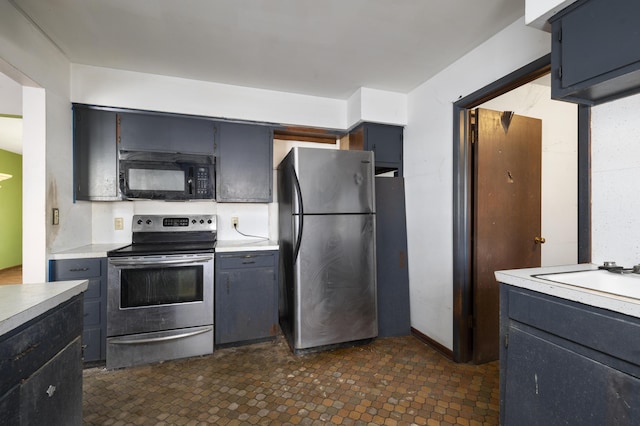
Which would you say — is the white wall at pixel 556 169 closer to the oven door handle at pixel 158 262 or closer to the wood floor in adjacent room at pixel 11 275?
the oven door handle at pixel 158 262

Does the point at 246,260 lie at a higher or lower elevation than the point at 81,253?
lower

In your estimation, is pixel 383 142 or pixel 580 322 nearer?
pixel 580 322

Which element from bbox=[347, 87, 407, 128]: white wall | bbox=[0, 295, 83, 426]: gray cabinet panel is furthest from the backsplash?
bbox=[0, 295, 83, 426]: gray cabinet panel

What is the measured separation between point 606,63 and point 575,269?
2.96 ft

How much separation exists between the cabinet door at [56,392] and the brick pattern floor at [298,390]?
624 millimetres

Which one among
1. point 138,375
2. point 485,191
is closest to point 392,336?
point 485,191

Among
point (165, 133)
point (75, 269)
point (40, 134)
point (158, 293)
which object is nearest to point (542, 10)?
point (165, 133)

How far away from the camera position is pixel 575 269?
1.32 metres

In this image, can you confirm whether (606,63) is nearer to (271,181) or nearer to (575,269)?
(575,269)

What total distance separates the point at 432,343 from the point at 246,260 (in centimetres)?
187

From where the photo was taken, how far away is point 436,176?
2.49m

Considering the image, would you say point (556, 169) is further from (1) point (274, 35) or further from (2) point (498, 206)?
(1) point (274, 35)

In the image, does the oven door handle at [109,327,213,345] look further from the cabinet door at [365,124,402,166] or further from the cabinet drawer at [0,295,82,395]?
the cabinet door at [365,124,402,166]

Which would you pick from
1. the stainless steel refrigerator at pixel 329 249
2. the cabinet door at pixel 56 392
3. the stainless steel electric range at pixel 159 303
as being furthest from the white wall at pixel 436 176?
the cabinet door at pixel 56 392
